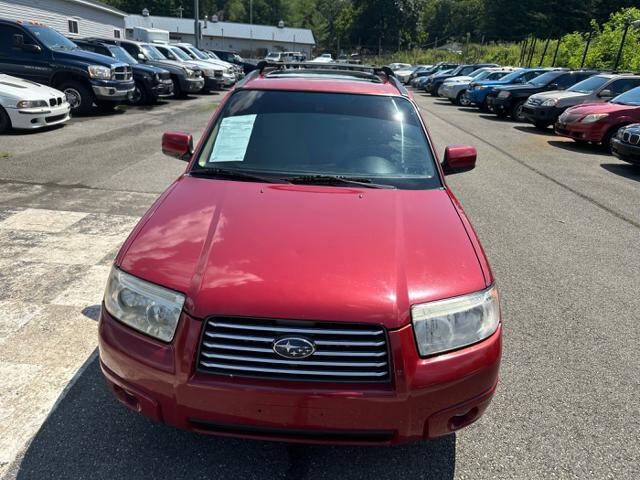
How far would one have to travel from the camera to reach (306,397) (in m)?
2.05

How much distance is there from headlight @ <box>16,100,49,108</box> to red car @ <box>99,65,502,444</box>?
31.2ft

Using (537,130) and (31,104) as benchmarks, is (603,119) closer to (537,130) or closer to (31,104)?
(537,130)

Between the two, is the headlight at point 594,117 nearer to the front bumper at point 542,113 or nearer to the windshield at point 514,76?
the front bumper at point 542,113

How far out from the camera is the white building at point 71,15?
24312 mm

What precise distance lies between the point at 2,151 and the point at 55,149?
84 centimetres

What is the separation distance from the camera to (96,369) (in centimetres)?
315

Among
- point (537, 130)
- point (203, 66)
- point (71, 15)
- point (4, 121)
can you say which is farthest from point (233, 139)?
point (71, 15)

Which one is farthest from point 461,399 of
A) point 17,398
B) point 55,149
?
point 55,149

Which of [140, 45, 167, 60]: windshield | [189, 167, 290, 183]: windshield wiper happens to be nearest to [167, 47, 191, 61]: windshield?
[140, 45, 167, 60]: windshield

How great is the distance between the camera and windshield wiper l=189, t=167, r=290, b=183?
3.17 meters

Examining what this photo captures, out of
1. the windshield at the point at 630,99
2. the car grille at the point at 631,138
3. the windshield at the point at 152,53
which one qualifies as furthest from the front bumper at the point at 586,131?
the windshield at the point at 152,53

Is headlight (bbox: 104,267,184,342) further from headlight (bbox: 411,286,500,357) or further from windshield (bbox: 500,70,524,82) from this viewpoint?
windshield (bbox: 500,70,524,82)

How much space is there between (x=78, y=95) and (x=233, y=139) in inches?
488

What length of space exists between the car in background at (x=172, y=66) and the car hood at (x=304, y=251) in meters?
18.0
